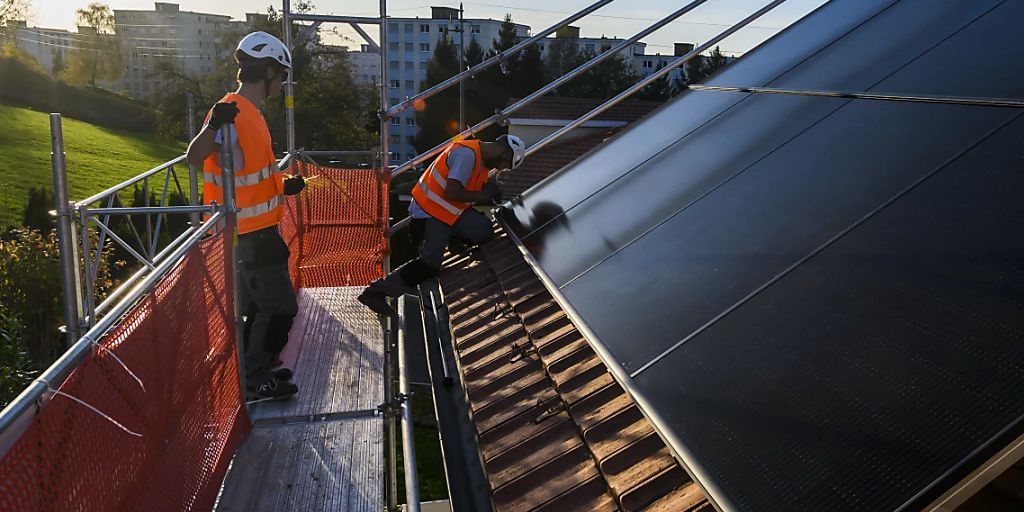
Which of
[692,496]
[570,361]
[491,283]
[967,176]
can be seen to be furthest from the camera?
[491,283]

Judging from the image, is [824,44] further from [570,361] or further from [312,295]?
[312,295]

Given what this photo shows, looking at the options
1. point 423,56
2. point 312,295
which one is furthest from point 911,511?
point 423,56

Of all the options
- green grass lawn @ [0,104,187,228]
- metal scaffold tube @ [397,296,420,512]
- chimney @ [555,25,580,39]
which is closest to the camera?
metal scaffold tube @ [397,296,420,512]

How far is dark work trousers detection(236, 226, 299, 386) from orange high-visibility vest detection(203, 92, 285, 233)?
135 millimetres

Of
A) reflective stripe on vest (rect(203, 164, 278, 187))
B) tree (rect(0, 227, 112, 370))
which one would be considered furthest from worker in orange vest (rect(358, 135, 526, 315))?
tree (rect(0, 227, 112, 370))

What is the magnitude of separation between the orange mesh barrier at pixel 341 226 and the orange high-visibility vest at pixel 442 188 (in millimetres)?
2551

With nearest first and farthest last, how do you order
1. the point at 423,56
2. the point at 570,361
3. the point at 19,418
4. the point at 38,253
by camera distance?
the point at 19,418, the point at 570,361, the point at 38,253, the point at 423,56

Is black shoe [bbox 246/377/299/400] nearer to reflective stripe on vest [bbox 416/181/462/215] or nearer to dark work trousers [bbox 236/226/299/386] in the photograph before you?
dark work trousers [bbox 236/226/299/386]

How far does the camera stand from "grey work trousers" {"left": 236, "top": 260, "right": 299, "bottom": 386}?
22.1ft

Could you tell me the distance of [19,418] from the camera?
8.34ft

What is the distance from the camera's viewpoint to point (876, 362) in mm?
2775

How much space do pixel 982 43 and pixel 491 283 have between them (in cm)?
383

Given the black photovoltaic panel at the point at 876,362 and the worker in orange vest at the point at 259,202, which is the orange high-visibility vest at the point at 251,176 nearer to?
the worker in orange vest at the point at 259,202

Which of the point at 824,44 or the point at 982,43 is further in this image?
the point at 824,44
